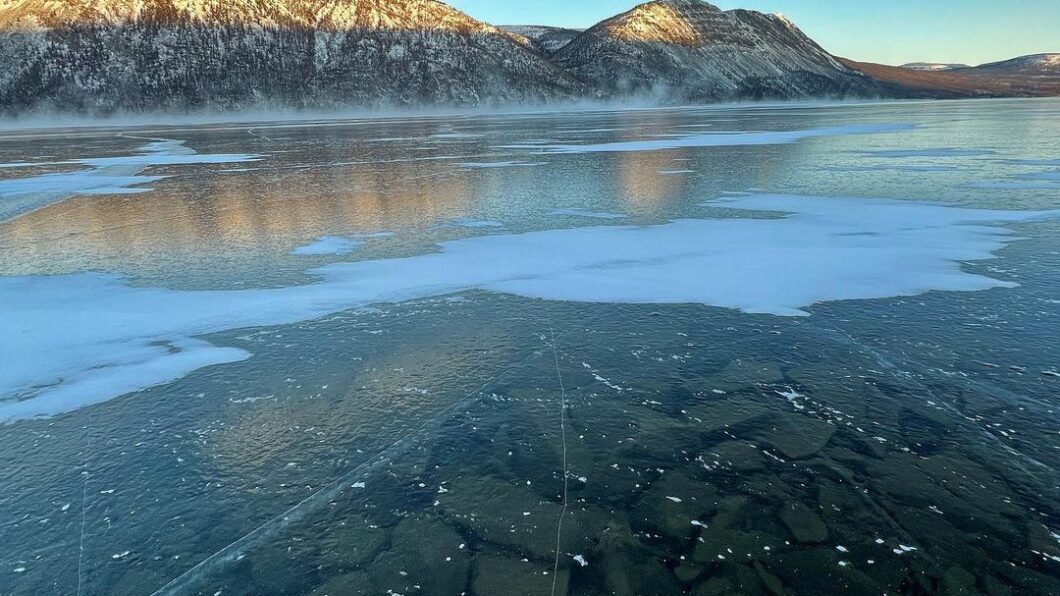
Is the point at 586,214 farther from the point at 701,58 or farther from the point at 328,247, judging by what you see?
the point at 701,58

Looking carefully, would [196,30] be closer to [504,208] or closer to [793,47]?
[504,208]

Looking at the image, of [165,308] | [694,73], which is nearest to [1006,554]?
[165,308]

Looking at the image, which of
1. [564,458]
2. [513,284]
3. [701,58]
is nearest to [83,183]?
[513,284]

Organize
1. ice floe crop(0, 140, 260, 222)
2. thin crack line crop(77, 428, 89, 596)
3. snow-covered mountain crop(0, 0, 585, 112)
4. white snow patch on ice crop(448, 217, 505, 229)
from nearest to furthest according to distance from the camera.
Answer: thin crack line crop(77, 428, 89, 596), white snow patch on ice crop(448, 217, 505, 229), ice floe crop(0, 140, 260, 222), snow-covered mountain crop(0, 0, 585, 112)

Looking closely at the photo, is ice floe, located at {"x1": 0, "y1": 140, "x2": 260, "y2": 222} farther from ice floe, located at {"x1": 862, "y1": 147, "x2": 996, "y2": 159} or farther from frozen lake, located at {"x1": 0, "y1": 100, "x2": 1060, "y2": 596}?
ice floe, located at {"x1": 862, "y1": 147, "x2": 996, "y2": 159}

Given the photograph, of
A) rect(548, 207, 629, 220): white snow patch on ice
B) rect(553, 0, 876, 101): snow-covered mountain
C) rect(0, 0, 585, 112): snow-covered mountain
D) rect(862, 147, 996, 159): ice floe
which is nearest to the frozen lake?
rect(548, 207, 629, 220): white snow patch on ice
